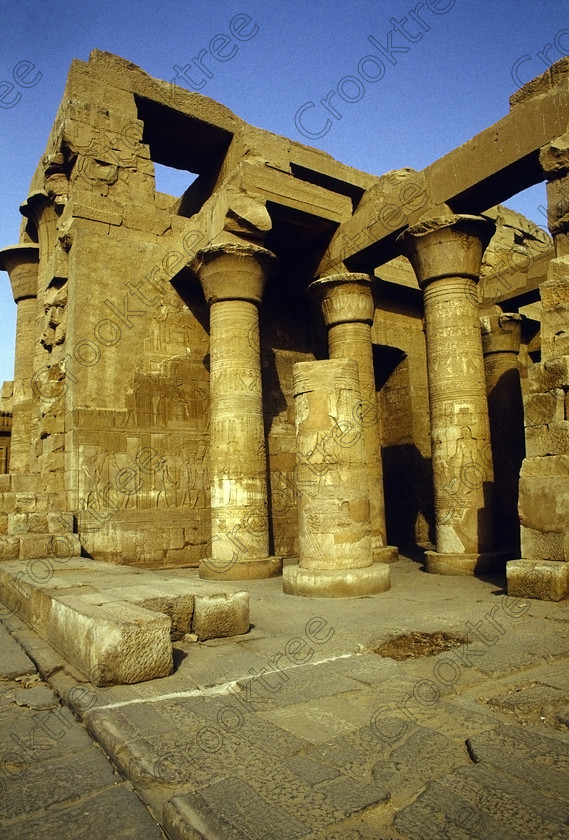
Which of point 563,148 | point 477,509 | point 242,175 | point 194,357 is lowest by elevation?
point 477,509

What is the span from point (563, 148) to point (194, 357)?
725 cm

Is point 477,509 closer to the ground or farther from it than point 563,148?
closer to the ground

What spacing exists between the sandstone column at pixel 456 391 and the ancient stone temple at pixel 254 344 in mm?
35

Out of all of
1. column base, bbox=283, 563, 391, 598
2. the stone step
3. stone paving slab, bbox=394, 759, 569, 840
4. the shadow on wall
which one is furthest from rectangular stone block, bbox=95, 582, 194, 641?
the shadow on wall

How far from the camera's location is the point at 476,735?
279 centimetres

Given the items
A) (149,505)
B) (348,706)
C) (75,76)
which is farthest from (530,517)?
(75,76)

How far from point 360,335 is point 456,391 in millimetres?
2695

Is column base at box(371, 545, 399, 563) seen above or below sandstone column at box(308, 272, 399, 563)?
below

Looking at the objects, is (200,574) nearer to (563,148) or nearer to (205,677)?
(205,677)

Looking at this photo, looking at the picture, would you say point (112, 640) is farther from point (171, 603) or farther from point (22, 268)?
point (22, 268)

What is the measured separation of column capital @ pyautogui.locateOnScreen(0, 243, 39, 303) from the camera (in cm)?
1461

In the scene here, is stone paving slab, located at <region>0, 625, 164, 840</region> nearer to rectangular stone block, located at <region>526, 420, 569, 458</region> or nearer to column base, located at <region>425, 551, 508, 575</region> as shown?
rectangular stone block, located at <region>526, 420, 569, 458</region>

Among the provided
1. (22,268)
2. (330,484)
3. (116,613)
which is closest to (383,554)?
(330,484)

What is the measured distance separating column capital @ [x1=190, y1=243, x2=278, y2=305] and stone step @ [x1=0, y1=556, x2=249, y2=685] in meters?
5.14
